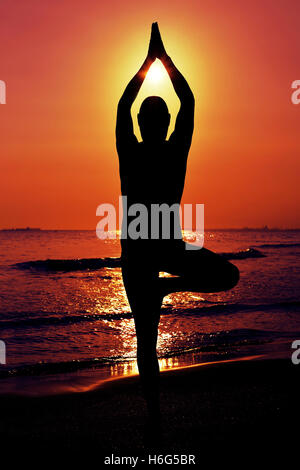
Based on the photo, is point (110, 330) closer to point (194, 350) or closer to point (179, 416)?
point (194, 350)

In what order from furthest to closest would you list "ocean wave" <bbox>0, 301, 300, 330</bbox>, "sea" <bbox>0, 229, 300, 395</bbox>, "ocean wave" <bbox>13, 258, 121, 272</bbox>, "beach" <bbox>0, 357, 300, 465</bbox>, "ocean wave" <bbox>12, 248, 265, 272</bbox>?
"ocean wave" <bbox>13, 258, 121, 272</bbox>
"ocean wave" <bbox>12, 248, 265, 272</bbox>
"ocean wave" <bbox>0, 301, 300, 330</bbox>
"sea" <bbox>0, 229, 300, 395</bbox>
"beach" <bbox>0, 357, 300, 465</bbox>

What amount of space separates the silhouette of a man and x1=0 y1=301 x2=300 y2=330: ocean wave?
783cm

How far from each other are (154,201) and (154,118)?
0.63 metres

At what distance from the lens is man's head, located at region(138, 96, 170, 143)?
3.19 meters

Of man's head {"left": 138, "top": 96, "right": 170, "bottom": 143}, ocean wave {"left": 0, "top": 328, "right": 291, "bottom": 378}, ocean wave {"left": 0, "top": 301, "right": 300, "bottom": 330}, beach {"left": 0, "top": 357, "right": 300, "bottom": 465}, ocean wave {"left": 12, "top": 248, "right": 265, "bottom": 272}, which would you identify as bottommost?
beach {"left": 0, "top": 357, "right": 300, "bottom": 465}

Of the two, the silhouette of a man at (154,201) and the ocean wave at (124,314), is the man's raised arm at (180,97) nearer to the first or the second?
the silhouette of a man at (154,201)

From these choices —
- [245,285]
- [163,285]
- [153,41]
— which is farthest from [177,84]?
[245,285]

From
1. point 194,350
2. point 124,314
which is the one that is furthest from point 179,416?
point 124,314

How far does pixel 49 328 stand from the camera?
1028 cm

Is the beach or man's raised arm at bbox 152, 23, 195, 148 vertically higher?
man's raised arm at bbox 152, 23, 195, 148

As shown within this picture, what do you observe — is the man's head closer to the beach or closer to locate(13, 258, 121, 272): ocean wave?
the beach

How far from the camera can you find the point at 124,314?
39.0ft

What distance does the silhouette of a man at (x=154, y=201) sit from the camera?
117 inches

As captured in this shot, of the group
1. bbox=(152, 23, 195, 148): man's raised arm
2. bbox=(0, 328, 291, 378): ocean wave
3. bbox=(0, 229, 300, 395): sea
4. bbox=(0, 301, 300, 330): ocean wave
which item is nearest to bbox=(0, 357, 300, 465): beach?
bbox=(0, 229, 300, 395): sea
